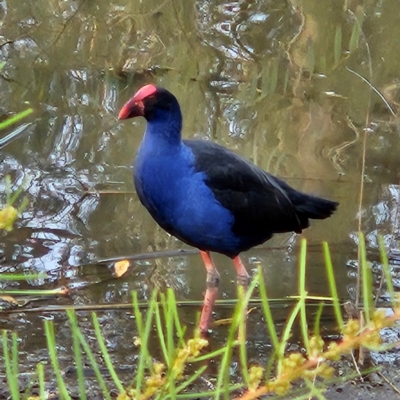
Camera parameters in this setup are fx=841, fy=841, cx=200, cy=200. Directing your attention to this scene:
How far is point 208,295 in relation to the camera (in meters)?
3.68

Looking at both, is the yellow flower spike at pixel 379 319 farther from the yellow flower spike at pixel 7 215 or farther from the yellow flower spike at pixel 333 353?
the yellow flower spike at pixel 7 215

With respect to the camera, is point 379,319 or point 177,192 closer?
point 379,319

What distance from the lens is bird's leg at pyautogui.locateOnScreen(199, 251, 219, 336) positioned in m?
3.59

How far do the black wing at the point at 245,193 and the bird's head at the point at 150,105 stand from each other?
0.18 meters

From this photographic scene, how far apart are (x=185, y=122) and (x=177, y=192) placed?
113 inches

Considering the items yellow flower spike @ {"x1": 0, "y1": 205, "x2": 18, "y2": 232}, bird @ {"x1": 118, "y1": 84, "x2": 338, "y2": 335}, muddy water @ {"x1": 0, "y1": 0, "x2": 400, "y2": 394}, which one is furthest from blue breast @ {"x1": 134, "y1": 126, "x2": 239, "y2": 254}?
yellow flower spike @ {"x1": 0, "y1": 205, "x2": 18, "y2": 232}

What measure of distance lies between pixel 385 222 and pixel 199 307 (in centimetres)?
151

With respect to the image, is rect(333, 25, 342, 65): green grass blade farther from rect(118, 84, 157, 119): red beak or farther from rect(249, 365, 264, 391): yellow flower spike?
rect(249, 365, 264, 391): yellow flower spike

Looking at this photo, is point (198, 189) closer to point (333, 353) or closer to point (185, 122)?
point (333, 353)

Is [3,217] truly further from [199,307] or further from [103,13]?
[103,13]

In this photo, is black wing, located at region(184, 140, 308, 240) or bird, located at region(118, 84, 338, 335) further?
black wing, located at region(184, 140, 308, 240)

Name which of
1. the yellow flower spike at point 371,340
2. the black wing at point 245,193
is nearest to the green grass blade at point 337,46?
the black wing at point 245,193

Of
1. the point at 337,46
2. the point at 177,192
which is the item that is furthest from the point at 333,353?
the point at 337,46

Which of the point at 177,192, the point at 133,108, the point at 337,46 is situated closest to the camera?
the point at 177,192
